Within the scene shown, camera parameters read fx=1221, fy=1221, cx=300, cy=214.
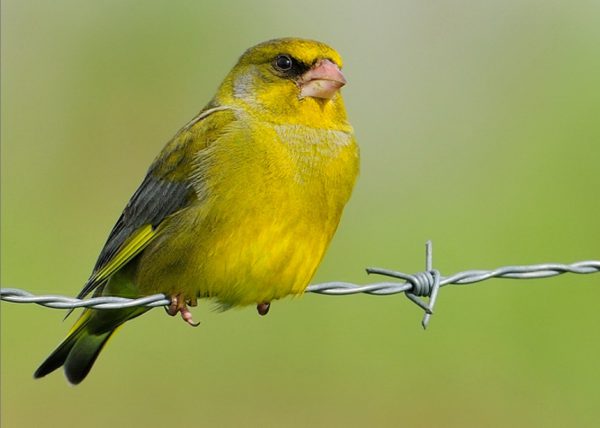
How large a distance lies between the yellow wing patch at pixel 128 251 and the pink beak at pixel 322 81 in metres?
0.92

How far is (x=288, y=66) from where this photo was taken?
18.3ft

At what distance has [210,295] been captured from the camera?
5215 mm

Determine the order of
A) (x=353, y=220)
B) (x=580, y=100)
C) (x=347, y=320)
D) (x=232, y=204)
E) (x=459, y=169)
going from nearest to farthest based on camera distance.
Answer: (x=232, y=204)
(x=347, y=320)
(x=353, y=220)
(x=459, y=169)
(x=580, y=100)

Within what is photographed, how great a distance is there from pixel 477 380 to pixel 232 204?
335 centimetres

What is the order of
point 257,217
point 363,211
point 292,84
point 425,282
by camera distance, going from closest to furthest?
point 425,282
point 257,217
point 292,84
point 363,211

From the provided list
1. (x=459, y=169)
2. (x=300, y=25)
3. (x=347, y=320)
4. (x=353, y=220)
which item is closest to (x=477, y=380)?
(x=347, y=320)

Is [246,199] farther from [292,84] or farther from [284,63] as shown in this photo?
[284,63]

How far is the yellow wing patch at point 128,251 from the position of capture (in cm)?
538

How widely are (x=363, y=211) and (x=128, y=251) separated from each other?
13.5 feet

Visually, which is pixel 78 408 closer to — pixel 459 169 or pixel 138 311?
pixel 138 311

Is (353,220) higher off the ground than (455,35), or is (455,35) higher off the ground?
(455,35)

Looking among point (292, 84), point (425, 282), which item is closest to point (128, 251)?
point (292, 84)

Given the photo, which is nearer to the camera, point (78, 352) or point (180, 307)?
point (180, 307)

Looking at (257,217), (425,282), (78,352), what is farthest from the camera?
(78,352)
